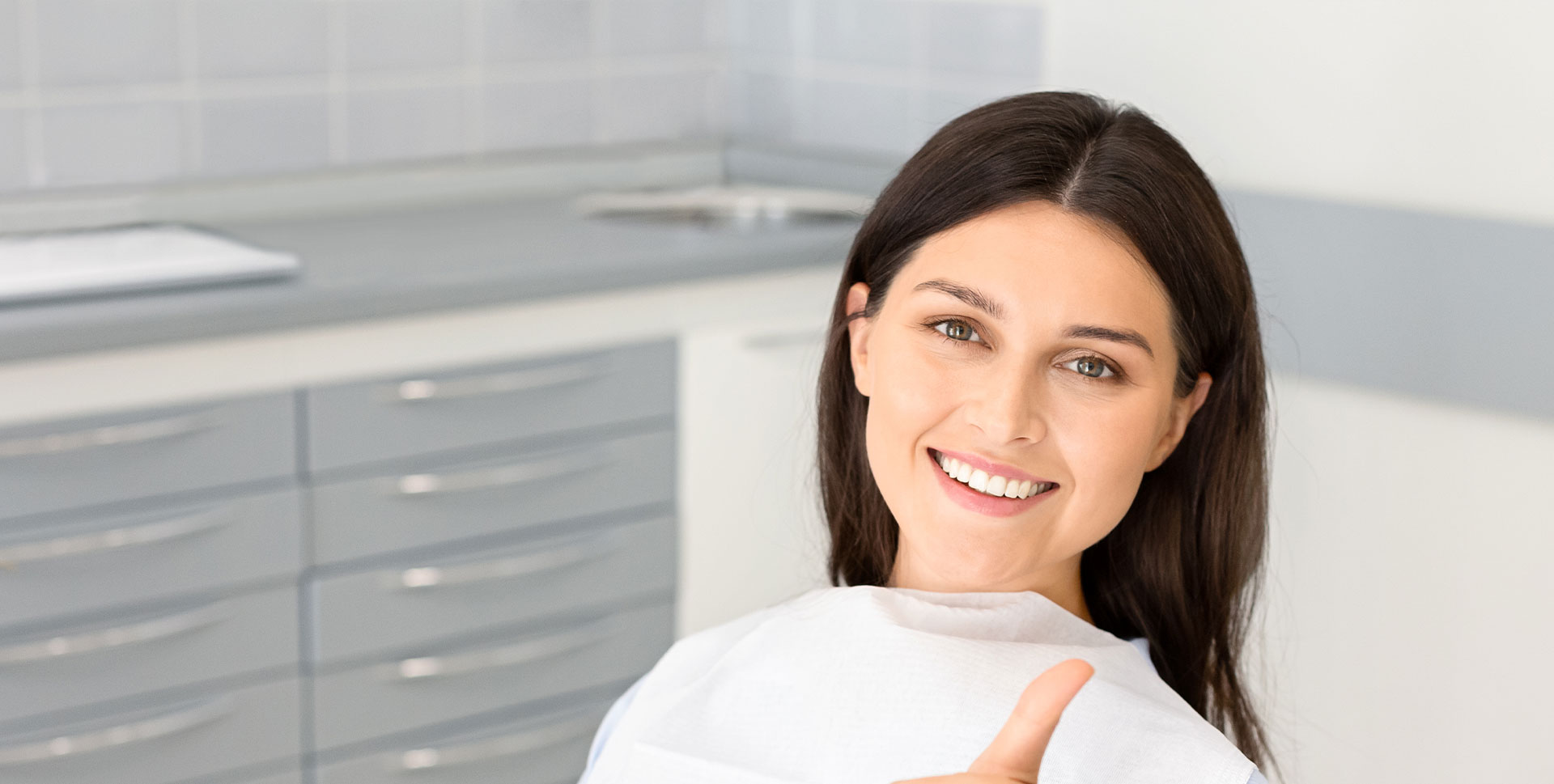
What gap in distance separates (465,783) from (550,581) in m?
0.28

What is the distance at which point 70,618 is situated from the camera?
1.87 metres

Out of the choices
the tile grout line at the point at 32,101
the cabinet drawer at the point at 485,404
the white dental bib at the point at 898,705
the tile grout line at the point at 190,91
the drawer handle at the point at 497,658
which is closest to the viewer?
the white dental bib at the point at 898,705

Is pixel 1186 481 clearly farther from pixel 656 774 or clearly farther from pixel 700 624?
pixel 700 624

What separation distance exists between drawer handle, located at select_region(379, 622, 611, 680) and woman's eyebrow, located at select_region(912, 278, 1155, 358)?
4.23 feet

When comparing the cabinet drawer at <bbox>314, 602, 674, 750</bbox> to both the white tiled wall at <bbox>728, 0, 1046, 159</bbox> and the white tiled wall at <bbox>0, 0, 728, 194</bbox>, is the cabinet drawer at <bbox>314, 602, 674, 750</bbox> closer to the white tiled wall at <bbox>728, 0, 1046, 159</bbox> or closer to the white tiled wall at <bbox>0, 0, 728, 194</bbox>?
the white tiled wall at <bbox>0, 0, 728, 194</bbox>

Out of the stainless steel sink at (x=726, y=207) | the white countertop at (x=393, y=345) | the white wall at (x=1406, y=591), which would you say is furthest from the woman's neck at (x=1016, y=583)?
the stainless steel sink at (x=726, y=207)

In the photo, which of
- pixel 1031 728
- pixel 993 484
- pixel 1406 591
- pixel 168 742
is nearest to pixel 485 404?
pixel 168 742

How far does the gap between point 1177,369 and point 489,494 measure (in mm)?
1284

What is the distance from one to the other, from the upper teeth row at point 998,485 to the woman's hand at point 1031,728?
34 cm

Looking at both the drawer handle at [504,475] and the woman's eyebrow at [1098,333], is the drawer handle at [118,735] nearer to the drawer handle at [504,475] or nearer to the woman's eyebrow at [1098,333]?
the drawer handle at [504,475]

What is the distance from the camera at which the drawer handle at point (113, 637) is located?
1.83 meters

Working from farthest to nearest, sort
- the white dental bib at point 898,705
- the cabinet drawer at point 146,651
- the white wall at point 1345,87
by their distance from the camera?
the cabinet drawer at point 146,651 → the white wall at point 1345,87 → the white dental bib at point 898,705

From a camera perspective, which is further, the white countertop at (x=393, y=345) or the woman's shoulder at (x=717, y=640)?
the white countertop at (x=393, y=345)

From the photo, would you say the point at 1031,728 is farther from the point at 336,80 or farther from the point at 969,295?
the point at 336,80
